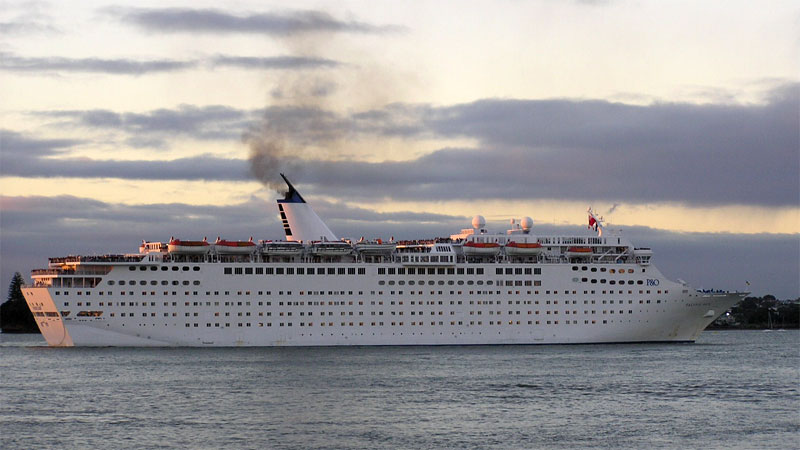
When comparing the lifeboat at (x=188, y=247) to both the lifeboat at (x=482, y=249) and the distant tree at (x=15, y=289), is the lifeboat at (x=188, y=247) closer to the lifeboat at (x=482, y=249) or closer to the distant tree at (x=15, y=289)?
the lifeboat at (x=482, y=249)

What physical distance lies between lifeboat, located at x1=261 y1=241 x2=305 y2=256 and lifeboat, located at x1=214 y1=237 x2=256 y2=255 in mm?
952

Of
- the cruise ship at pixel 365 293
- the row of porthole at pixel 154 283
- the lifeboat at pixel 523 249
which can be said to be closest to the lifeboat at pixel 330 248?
the cruise ship at pixel 365 293

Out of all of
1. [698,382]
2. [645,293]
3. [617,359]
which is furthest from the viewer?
[645,293]

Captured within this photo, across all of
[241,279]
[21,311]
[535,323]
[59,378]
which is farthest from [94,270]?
[21,311]

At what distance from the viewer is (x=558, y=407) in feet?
133

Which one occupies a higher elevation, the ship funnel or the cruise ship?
the ship funnel

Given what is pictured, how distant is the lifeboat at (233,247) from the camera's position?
64.5m

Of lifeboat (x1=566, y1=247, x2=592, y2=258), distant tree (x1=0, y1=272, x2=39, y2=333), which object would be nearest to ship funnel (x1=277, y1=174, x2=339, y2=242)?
lifeboat (x1=566, y1=247, x2=592, y2=258)

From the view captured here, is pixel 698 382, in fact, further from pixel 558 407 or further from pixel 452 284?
pixel 452 284

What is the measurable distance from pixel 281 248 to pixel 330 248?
2905 millimetres

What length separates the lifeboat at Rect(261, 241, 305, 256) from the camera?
65312mm

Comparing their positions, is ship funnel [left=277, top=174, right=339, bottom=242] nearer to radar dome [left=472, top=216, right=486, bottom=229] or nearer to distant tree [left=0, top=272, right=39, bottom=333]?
radar dome [left=472, top=216, right=486, bottom=229]

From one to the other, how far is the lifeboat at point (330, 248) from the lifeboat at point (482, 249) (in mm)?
7282

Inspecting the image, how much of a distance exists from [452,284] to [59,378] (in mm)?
25615
